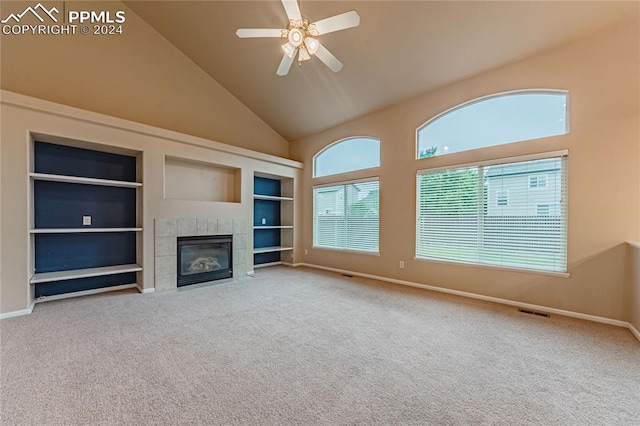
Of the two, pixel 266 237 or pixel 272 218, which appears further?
pixel 272 218

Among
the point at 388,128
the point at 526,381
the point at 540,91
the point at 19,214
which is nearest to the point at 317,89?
the point at 388,128

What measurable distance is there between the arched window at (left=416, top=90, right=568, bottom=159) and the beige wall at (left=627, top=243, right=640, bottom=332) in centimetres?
157

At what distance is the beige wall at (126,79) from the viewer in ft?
11.9

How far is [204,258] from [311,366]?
346 cm

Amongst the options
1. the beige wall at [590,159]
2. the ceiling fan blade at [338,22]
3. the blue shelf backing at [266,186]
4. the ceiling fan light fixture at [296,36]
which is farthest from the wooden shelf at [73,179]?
the beige wall at [590,159]

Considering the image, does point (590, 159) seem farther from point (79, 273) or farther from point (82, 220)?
point (82, 220)

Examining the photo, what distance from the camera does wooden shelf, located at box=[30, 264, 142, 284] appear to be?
10.9 ft

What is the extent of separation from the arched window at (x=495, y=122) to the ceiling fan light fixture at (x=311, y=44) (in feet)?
8.49

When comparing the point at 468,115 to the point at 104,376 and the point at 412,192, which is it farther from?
the point at 104,376

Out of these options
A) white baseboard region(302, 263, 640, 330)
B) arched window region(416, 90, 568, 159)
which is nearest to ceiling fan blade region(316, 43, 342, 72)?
arched window region(416, 90, 568, 159)

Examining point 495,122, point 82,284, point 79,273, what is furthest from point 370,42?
point 82,284

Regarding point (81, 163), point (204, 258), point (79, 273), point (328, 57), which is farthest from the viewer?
point (204, 258)

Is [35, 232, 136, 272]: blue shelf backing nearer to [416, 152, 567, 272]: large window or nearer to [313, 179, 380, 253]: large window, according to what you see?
[313, 179, 380, 253]: large window

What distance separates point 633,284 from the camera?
2.78m
